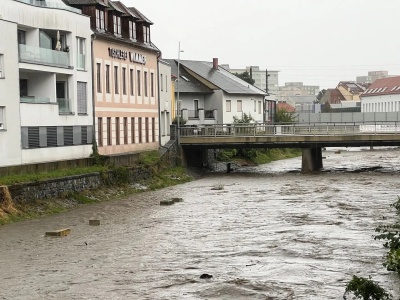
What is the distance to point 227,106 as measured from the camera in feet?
269

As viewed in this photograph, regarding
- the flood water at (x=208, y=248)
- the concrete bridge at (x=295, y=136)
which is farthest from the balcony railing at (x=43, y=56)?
the concrete bridge at (x=295, y=136)

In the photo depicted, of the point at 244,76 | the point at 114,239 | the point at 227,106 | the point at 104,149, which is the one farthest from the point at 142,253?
the point at 244,76

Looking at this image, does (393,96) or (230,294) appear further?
(393,96)

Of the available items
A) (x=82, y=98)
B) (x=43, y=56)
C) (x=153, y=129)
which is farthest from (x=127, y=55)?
(x=43, y=56)

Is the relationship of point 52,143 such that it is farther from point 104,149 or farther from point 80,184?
point 104,149

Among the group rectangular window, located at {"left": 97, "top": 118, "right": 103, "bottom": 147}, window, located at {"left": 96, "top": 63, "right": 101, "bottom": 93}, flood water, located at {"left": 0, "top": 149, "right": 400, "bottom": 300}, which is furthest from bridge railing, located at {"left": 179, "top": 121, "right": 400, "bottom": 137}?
flood water, located at {"left": 0, "top": 149, "right": 400, "bottom": 300}

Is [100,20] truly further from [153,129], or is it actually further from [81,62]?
[153,129]

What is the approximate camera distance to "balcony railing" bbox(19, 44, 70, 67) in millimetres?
42028

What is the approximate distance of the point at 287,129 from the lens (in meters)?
61.9

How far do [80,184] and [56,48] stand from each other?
8.67m

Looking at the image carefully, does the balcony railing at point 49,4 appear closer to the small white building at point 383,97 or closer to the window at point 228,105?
the window at point 228,105

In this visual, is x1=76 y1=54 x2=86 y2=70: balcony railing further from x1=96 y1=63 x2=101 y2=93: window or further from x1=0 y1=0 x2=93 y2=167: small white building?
x1=96 y1=63 x2=101 y2=93: window

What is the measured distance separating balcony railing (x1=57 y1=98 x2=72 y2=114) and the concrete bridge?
16.5 meters

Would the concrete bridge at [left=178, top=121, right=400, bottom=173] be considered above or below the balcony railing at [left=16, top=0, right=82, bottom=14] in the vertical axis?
below
